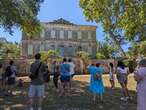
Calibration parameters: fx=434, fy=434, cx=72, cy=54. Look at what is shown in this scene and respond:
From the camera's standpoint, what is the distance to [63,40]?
72.0m

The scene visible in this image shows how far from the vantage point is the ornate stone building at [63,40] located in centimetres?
7006

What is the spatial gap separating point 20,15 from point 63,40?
143ft

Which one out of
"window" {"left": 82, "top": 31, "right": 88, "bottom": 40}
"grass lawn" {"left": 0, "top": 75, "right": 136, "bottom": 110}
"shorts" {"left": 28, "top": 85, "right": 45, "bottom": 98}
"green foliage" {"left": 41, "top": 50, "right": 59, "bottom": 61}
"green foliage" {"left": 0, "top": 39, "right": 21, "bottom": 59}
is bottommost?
"grass lawn" {"left": 0, "top": 75, "right": 136, "bottom": 110}

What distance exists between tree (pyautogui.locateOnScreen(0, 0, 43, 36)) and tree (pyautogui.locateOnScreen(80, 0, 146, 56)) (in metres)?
4.62

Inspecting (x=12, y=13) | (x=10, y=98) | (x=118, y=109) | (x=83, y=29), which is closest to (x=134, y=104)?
(x=118, y=109)

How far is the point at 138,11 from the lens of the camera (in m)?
28.7

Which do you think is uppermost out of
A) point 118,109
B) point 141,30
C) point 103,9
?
point 103,9

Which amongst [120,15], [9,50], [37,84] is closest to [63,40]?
[9,50]

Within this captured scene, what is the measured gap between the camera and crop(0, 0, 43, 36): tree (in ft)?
85.3

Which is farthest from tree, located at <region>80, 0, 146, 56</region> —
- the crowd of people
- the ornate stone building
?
the ornate stone building

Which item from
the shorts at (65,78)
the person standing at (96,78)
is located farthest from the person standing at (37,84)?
the shorts at (65,78)

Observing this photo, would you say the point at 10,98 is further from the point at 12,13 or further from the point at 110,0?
the point at 110,0

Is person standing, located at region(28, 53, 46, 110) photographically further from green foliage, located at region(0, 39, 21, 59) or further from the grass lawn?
green foliage, located at region(0, 39, 21, 59)

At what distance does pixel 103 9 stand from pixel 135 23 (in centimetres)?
531
